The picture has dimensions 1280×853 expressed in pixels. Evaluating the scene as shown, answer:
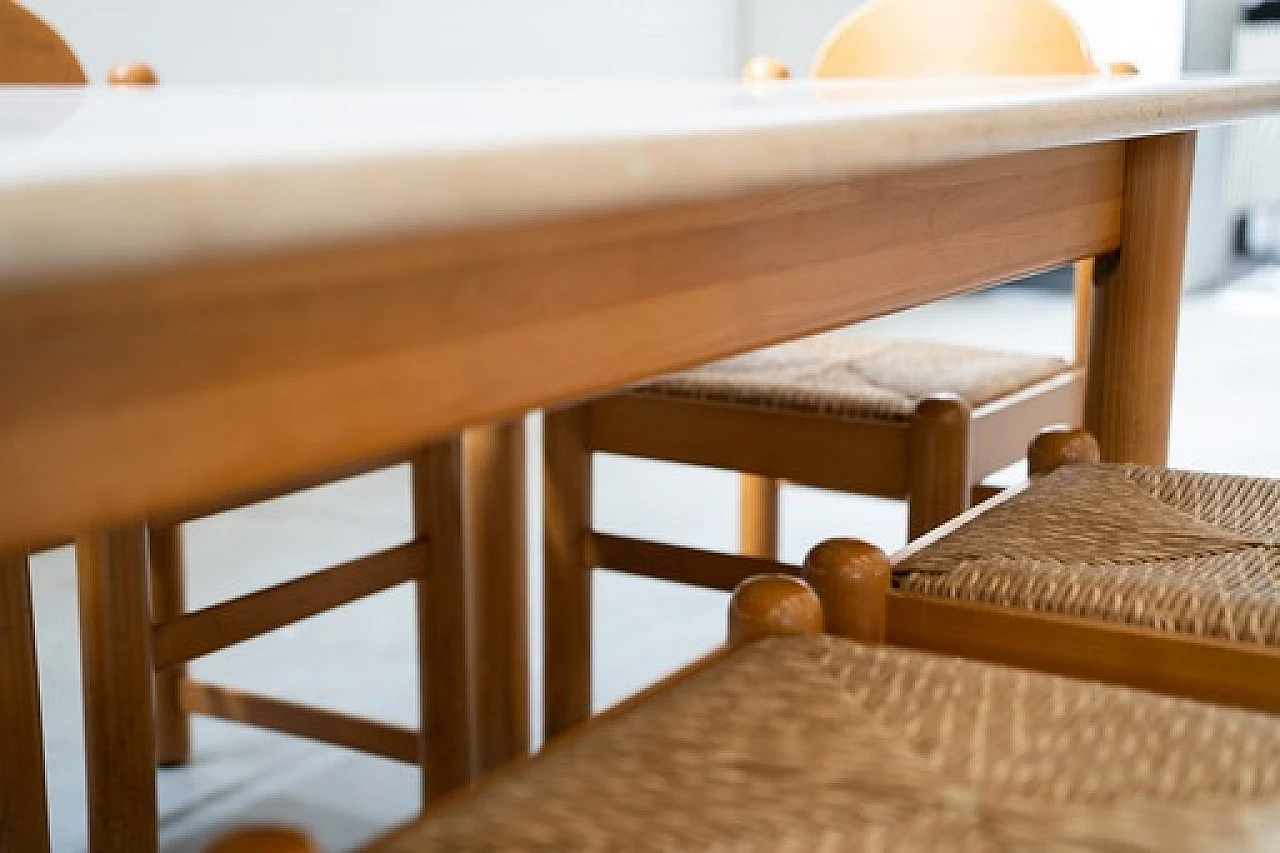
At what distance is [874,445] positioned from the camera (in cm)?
167

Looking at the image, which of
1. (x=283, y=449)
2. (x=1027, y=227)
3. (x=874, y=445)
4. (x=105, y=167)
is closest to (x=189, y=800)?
(x=874, y=445)

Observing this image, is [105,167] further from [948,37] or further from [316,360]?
[948,37]

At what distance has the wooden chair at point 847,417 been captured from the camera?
1660 millimetres

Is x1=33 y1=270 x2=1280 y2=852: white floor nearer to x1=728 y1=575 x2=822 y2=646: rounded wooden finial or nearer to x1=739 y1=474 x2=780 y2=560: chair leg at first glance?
x1=739 y1=474 x2=780 y2=560: chair leg

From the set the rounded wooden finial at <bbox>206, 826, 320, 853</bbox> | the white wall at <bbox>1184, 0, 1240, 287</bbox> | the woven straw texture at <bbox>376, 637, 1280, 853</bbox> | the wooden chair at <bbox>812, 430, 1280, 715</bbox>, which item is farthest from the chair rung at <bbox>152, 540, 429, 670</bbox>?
the white wall at <bbox>1184, 0, 1240, 287</bbox>

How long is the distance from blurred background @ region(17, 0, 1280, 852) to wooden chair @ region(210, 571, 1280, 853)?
3.64 feet

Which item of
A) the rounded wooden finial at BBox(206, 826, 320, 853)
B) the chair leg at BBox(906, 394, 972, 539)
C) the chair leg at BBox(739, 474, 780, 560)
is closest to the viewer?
the rounded wooden finial at BBox(206, 826, 320, 853)

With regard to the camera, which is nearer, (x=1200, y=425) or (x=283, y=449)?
(x=283, y=449)

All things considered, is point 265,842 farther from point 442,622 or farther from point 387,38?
point 387,38

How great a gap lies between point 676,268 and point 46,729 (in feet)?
5.35

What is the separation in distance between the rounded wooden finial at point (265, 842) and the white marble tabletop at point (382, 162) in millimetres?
240

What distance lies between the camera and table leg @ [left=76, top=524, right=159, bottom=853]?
1434 millimetres

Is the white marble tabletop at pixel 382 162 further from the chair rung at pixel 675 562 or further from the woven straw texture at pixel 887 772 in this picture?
the chair rung at pixel 675 562

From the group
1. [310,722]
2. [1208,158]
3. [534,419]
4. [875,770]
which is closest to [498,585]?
[310,722]
